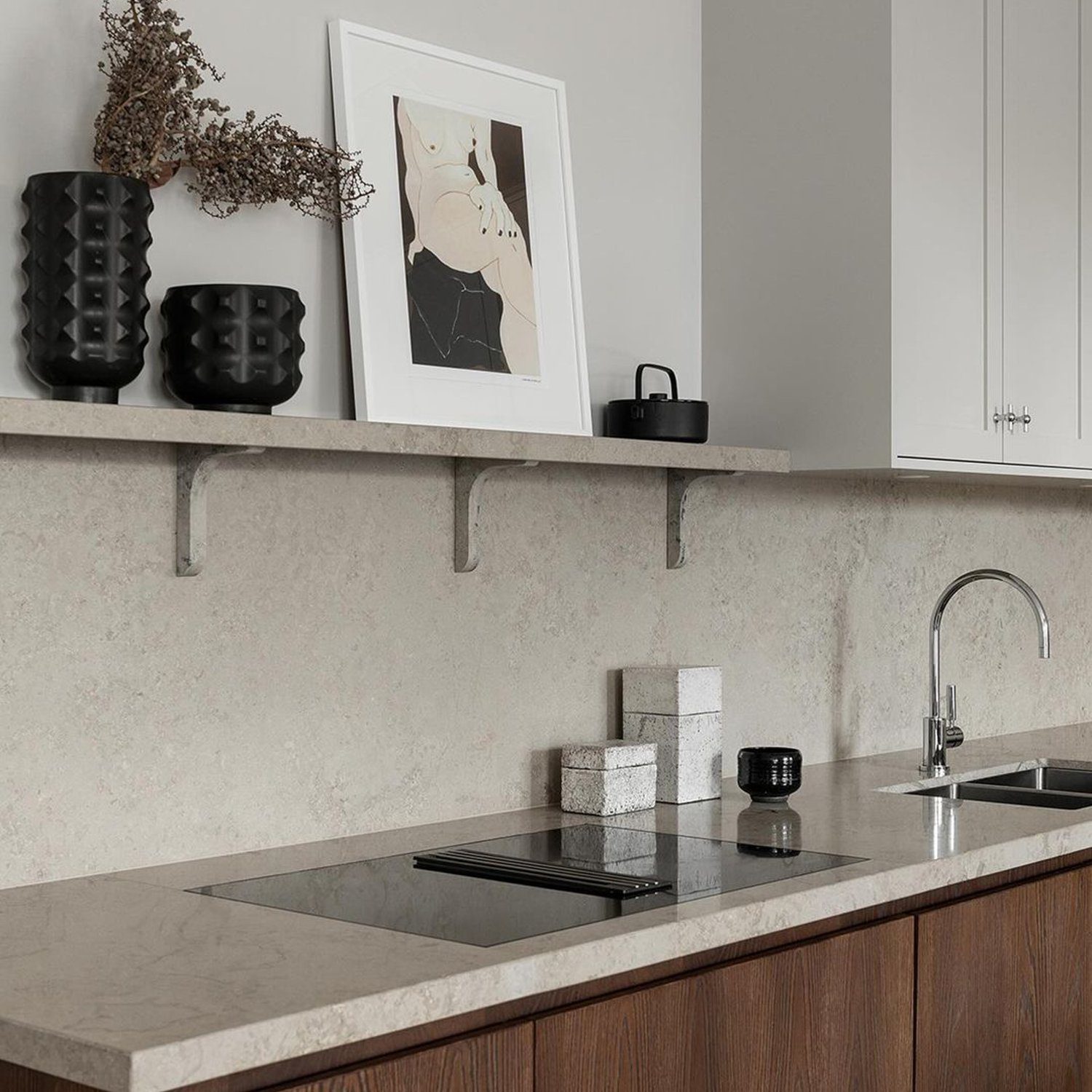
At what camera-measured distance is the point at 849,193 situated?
2682mm

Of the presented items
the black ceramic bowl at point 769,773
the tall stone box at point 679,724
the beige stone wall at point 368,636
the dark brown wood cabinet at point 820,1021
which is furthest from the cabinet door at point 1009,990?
the beige stone wall at point 368,636

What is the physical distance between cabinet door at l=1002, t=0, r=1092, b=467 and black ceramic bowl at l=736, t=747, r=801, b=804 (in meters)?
0.76

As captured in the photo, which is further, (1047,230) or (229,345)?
(1047,230)

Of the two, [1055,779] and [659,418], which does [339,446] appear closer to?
[659,418]

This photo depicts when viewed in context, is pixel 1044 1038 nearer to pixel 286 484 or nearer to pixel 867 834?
pixel 867 834

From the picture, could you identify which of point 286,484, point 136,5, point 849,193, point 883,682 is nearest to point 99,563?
point 286,484

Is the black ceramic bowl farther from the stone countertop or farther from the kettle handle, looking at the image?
the kettle handle

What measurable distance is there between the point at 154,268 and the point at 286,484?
34 cm

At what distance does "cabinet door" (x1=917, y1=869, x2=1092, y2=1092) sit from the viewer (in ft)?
6.98

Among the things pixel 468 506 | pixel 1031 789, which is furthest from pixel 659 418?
pixel 1031 789

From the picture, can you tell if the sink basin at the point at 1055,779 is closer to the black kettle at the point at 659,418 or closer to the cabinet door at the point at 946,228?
the cabinet door at the point at 946,228

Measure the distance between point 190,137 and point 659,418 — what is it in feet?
2.99

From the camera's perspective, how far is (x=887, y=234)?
263cm

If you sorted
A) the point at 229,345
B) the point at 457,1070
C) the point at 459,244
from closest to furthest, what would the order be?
the point at 457,1070, the point at 229,345, the point at 459,244
